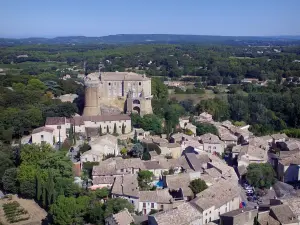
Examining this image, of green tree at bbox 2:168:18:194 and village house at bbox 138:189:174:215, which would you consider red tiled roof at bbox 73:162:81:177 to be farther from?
village house at bbox 138:189:174:215

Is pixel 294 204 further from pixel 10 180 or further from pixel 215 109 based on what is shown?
pixel 215 109

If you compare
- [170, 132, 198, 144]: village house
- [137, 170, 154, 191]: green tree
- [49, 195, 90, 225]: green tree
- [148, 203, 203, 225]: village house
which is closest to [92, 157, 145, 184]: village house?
[137, 170, 154, 191]: green tree

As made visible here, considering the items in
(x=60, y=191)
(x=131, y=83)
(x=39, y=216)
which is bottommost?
(x=39, y=216)

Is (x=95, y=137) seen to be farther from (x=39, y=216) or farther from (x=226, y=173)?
(x=226, y=173)

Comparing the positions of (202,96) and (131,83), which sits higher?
(131,83)

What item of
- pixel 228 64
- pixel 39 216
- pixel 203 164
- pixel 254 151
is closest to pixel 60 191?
pixel 39 216

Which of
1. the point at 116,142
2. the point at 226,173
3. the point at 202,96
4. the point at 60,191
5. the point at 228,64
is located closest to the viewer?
the point at 60,191

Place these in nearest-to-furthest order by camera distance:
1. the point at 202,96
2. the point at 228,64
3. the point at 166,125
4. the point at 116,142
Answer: the point at 116,142 < the point at 166,125 < the point at 202,96 < the point at 228,64
